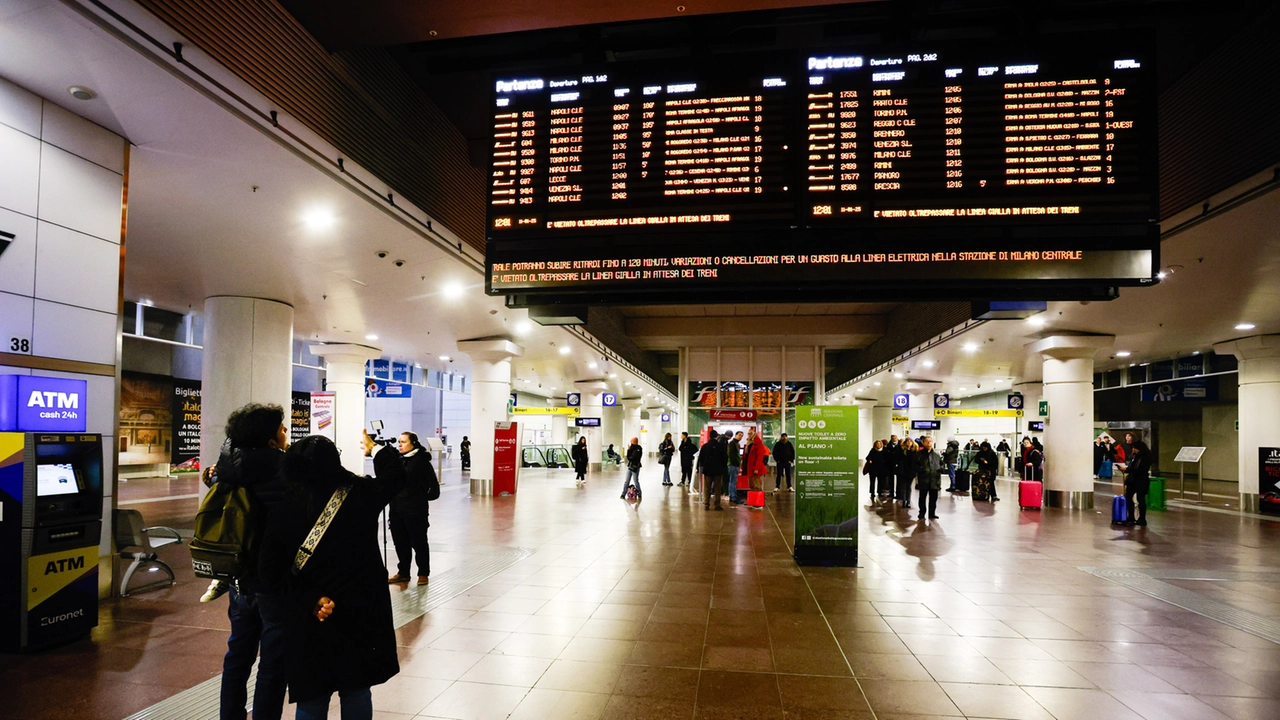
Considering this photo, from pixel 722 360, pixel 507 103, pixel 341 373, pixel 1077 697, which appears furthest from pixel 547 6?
pixel 722 360

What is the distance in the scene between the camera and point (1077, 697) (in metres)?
4.36

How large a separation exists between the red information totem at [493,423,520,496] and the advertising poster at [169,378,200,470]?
12.3m

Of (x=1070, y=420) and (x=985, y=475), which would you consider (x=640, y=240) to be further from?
(x=985, y=475)

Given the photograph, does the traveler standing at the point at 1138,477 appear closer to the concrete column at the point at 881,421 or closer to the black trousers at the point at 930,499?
the black trousers at the point at 930,499

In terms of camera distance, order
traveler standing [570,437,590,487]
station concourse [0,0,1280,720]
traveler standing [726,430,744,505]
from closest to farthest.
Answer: station concourse [0,0,1280,720], traveler standing [726,430,744,505], traveler standing [570,437,590,487]

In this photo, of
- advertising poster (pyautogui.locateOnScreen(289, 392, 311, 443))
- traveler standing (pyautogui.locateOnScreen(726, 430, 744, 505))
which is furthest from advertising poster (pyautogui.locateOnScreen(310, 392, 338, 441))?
advertising poster (pyautogui.locateOnScreen(289, 392, 311, 443))

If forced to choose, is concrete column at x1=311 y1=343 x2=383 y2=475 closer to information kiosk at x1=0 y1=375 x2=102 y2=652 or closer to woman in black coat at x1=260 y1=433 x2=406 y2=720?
information kiosk at x1=0 y1=375 x2=102 y2=652

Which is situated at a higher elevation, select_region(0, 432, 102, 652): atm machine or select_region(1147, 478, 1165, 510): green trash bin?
Result: select_region(0, 432, 102, 652): atm machine

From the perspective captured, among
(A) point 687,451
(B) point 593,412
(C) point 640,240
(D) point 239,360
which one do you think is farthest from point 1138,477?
(B) point 593,412

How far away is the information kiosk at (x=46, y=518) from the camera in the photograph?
4898mm

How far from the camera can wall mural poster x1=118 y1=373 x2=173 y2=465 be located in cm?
2136

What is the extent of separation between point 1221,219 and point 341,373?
814 inches

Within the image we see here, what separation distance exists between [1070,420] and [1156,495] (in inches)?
101

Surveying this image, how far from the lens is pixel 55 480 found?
17.2 ft
